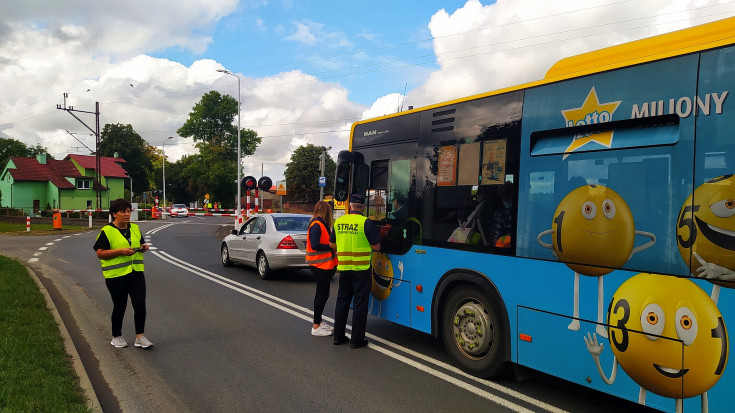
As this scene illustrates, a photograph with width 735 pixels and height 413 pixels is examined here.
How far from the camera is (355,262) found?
5934mm

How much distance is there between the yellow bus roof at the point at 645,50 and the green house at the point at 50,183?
69.6 metres

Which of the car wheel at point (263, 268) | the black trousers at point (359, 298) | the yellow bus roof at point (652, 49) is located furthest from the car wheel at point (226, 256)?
the yellow bus roof at point (652, 49)

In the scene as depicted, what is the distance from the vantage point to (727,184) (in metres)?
3.08

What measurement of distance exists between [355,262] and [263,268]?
19.4ft

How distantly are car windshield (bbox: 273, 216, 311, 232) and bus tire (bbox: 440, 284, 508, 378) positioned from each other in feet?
22.1

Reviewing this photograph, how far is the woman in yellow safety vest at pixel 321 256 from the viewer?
6461mm

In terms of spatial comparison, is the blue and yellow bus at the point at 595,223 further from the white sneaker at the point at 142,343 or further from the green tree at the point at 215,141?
the green tree at the point at 215,141

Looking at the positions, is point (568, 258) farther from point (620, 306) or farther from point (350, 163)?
point (350, 163)

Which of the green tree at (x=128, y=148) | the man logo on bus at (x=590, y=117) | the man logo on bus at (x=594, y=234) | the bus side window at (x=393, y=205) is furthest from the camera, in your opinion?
the green tree at (x=128, y=148)

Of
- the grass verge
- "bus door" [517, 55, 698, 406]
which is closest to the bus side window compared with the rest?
"bus door" [517, 55, 698, 406]

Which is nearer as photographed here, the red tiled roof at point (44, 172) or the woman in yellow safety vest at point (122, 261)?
the woman in yellow safety vest at point (122, 261)

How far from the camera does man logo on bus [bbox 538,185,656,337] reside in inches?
142

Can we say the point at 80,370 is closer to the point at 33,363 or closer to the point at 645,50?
the point at 33,363

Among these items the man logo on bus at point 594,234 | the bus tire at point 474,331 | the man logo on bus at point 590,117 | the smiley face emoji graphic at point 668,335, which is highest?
the man logo on bus at point 590,117
